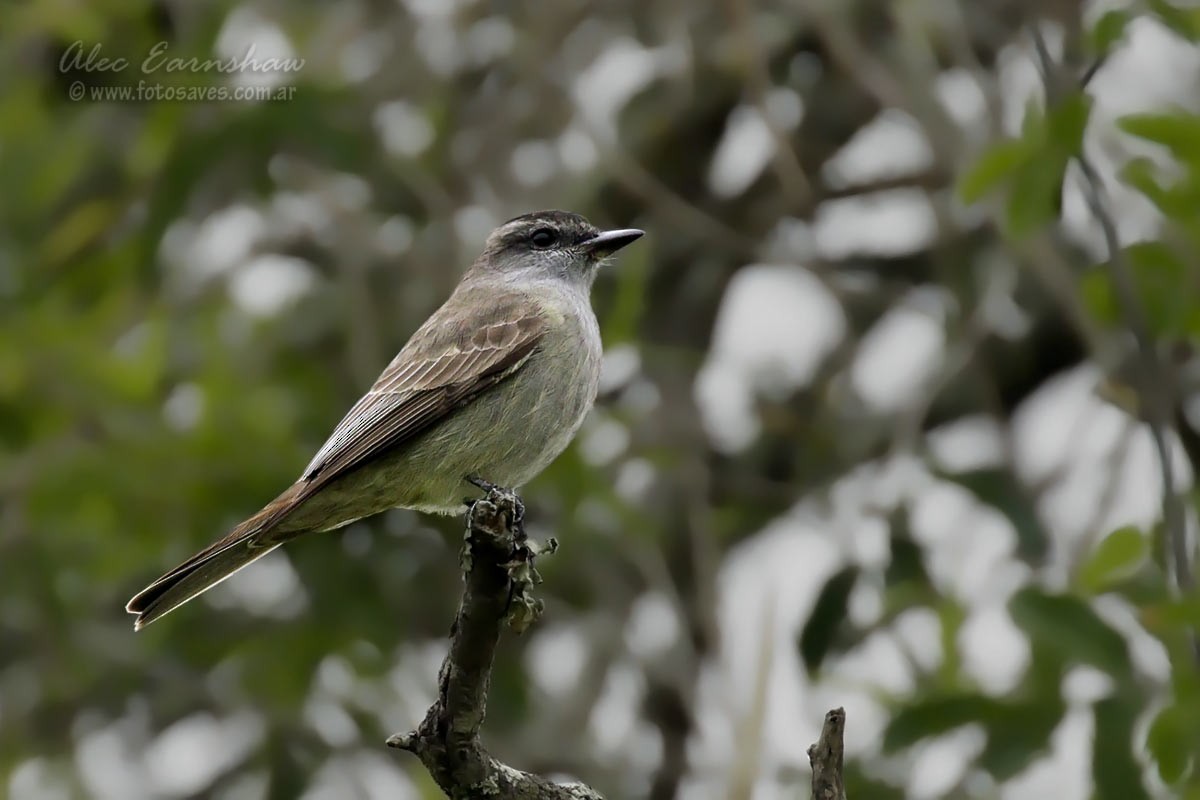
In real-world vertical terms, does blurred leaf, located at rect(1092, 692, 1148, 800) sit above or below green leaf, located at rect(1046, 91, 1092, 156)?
below

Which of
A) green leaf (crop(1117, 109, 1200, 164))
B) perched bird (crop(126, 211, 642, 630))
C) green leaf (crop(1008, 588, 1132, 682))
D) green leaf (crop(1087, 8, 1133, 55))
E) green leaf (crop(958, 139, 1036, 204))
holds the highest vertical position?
green leaf (crop(1087, 8, 1133, 55))

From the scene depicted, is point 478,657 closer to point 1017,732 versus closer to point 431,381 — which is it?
point 431,381

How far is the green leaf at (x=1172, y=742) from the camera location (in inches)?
178

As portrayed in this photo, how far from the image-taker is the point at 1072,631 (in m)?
4.98

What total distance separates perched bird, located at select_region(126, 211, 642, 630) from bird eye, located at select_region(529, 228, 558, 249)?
0.73 metres

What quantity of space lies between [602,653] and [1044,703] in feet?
8.47

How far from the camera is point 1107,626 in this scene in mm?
5000

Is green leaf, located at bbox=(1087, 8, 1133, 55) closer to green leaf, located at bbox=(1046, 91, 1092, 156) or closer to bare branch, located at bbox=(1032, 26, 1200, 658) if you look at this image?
green leaf, located at bbox=(1046, 91, 1092, 156)

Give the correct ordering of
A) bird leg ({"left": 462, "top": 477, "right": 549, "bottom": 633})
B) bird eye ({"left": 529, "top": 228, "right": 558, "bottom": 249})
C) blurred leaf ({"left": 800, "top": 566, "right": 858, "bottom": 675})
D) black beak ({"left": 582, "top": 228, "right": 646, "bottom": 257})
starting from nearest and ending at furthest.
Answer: bird leg ({"left": 462, "top": 477, "right": 549, "bottom": 633}), black beak ({"left": 582, "top": 228, "right": 646, "bottom": 257}), bird eye ({"left": 529, "top": 228, "right": 558, "bottom": 249}), blurred leaf ({"left": 800, "top": 566, "right": 858, "bottom": 675})

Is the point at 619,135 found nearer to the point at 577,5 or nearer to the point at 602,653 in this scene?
the point at 577,5

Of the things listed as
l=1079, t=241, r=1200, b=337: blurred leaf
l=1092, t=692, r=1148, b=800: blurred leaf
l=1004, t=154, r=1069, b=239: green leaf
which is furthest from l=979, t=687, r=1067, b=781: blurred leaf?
l=1004, t=154, r=1069, b=239: green leaf

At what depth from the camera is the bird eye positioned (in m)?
6.16

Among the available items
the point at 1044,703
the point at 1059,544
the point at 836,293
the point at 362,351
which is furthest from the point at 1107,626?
the point at 362,351

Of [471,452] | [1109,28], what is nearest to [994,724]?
[471,452]
